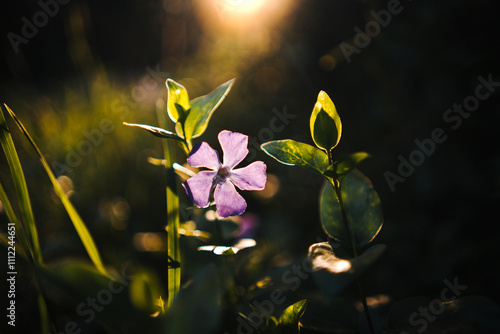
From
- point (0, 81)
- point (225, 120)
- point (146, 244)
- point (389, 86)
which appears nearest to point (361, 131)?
point (389, 86)

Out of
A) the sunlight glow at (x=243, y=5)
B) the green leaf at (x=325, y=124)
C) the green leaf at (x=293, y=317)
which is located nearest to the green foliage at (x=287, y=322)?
the green leaf at (x=293, y=317)

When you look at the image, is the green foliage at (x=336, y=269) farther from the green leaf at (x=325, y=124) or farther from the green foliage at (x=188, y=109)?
the green foliage at (x=188, y=109)

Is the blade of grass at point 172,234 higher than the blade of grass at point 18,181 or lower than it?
lower

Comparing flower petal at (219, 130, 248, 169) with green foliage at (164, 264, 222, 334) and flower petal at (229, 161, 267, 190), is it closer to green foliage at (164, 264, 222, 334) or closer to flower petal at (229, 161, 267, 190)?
flower petal at (229, 161, 267, 190)

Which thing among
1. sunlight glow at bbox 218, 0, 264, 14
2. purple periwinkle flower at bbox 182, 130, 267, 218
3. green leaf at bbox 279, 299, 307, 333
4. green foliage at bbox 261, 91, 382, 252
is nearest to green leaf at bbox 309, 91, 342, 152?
green foliage at bbox 261, 91, 382, 252

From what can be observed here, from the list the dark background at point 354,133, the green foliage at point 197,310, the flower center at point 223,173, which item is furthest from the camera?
the dark background at point 354,133

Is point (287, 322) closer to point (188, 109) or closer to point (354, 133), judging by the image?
point (188, 109)
